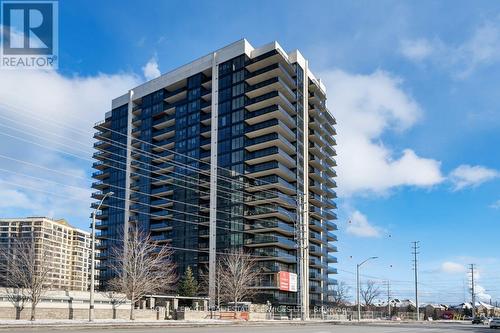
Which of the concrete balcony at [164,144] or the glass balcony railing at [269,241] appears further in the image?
the concrete balcony at [164,144]

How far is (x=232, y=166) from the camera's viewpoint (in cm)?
10844

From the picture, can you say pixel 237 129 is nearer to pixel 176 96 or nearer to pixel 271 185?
pixel 271 185

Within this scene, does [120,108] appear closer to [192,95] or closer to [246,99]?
[192,95]

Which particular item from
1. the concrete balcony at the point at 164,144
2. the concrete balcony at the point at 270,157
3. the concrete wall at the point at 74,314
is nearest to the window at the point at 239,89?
the concrete balcony at the point at 270,157

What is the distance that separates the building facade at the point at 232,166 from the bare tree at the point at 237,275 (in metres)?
3.33

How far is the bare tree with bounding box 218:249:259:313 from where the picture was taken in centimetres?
8388

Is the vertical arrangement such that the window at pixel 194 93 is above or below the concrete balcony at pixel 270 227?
above

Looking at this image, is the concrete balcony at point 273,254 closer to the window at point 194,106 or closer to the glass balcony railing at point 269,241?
the glass balcony railing at point 269,241

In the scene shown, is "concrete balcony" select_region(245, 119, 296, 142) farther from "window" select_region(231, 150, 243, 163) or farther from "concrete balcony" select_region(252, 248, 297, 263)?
"concrete balcony" select_region(252, 248, 297, 263)

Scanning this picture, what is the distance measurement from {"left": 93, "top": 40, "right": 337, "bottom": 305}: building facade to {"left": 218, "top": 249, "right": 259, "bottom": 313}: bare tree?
3.33 m

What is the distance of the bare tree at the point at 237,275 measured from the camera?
275 feet

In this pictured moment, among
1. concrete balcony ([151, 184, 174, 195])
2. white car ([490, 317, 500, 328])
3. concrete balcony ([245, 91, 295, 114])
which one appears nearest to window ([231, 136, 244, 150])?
concrete balcony ([245, 91, 295, 114])

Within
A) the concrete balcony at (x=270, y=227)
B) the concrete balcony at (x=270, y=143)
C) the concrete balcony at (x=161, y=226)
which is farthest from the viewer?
the concrete balcony at (x=161, y=226)

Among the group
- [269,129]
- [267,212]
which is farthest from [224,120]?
[267,212]
